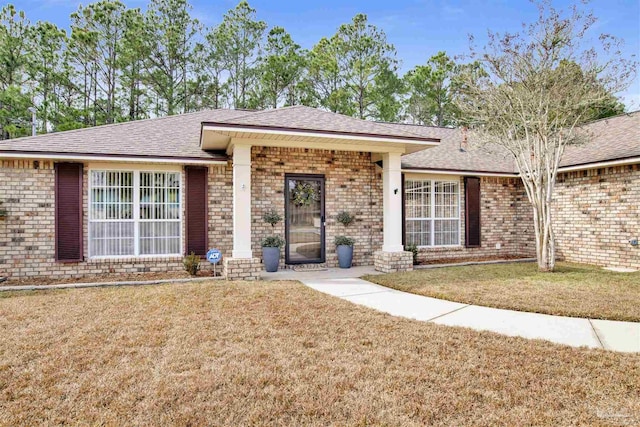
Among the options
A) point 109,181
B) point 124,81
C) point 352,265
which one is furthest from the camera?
point 124,81

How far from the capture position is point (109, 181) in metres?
7.89

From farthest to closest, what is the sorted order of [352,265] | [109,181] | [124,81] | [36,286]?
[124,81] → [352,265] → [109,181] → [36,286]

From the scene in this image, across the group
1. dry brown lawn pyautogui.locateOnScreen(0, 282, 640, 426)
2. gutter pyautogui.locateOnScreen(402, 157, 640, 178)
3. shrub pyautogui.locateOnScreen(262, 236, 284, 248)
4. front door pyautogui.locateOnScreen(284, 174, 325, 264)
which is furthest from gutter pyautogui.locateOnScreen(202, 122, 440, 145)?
dry brown lawn pyautogui.locateOnScreen(0, 282, 640, 426)

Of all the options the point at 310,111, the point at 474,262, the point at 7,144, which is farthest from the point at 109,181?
the point at 474,262

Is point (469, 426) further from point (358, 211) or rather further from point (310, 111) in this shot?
point (310, 111)

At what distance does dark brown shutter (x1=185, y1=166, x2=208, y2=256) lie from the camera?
26.7 feet

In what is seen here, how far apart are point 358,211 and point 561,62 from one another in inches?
220

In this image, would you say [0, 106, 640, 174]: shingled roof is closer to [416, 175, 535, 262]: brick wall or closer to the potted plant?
[416, 175, 535, 262]: brick wall

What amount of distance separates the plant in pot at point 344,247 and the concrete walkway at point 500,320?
2.09m

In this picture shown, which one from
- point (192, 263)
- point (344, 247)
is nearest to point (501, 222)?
point (344, 247)

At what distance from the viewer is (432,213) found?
33.7ft

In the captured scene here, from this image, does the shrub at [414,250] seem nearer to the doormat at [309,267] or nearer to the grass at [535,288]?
the grass at [535,288]

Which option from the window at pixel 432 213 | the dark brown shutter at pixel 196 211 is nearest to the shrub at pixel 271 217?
the dark brown shutter at pixel 196 211

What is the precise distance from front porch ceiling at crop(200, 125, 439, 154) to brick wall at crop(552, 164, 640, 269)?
477 centimetres
